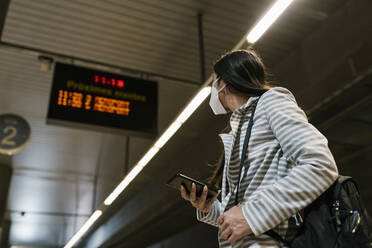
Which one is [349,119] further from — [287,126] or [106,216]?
[106,216]

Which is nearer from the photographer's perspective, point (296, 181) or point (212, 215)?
point (296, 181)

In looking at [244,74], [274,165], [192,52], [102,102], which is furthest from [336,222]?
[192,52]

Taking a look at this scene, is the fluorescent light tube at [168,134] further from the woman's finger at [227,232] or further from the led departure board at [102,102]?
the woman's finger at [227,232]

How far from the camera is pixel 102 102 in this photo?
14.3 ft

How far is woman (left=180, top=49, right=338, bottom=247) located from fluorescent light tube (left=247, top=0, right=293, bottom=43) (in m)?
Result: 1.88

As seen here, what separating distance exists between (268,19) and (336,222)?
8.43 ft

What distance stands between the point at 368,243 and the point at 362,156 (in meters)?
4.70

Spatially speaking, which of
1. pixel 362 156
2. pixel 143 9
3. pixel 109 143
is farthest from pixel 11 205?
pixel 362 156

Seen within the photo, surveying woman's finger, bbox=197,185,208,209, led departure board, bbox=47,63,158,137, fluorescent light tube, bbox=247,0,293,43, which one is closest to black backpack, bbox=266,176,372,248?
woman's finger, bbox=197,185,208,209

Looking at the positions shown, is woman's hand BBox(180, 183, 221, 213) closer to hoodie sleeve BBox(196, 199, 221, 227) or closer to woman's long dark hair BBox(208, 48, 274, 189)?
hoodie sleeve BBox(196, 199, 221, 227)

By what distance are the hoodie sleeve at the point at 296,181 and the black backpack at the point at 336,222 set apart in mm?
38

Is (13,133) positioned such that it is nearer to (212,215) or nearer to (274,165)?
(212,215)

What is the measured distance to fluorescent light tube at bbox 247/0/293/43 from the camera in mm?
3238

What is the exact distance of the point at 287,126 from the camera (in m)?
1.29
